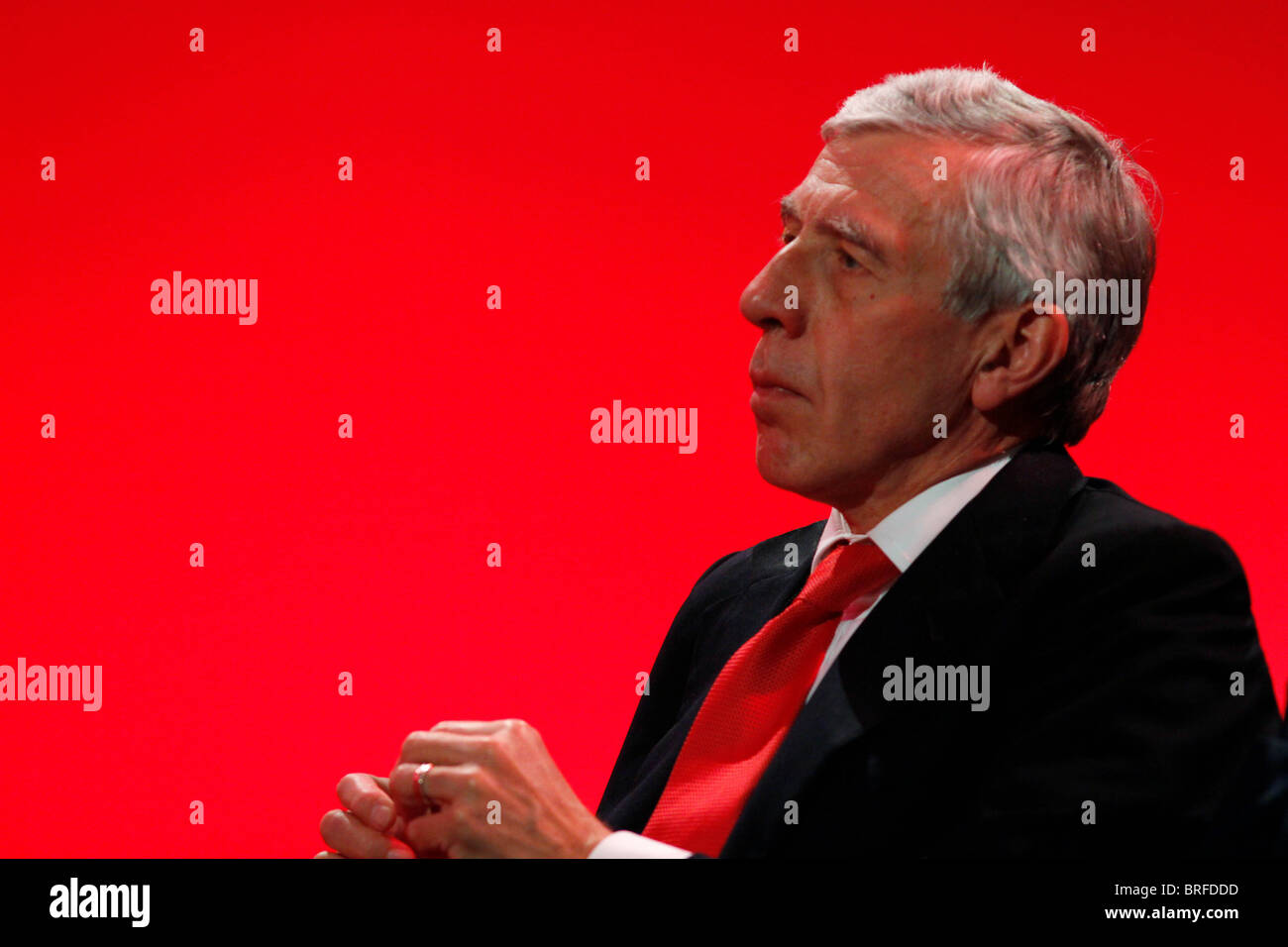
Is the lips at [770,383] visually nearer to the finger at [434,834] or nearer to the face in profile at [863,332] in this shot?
the face in profile at [863,332]

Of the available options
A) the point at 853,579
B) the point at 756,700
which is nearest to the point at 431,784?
the point at 756,700

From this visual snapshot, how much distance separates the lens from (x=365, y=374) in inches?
90.0

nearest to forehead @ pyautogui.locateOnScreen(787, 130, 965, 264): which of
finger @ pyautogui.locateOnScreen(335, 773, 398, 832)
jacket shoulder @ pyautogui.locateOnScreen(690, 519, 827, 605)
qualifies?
jacket shoulder @ pyautogui.locateOnScreen(690, 519, 827, 605)

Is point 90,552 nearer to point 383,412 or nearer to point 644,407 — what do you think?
point 383,412

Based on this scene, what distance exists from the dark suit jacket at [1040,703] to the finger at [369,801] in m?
0.34

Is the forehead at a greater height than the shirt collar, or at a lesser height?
greater

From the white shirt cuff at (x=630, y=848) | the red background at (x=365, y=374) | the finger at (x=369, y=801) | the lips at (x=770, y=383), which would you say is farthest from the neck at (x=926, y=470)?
the red background at (x=365, y=374)

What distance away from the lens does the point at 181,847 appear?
2.26 m

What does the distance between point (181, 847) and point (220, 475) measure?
2.19ft

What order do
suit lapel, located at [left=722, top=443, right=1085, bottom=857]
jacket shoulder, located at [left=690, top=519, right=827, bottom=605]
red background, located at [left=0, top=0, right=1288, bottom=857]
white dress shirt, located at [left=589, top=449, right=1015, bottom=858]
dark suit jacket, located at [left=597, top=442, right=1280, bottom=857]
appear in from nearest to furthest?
dark suit jacket, located at [left=597, top=442, right=1280, bottom=857], suit lapel, located at [left=722, top=443, right=1085, bottom=857], white dress shirt, located at [left=589, top=449, right=1015, bottom=858], jacket shoulder, located at [left=690, top=519, right=827, bottom=605], red background, located at [left=0, top=0, right=1288, bottom=857]

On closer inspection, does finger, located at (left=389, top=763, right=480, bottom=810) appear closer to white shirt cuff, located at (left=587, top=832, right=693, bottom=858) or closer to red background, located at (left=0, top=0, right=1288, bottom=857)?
white shirt cuff, located at (left=587, top=832, right=693, bottom=858)

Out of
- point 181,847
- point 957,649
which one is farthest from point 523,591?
point 957,649

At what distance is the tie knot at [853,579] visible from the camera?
127 cm

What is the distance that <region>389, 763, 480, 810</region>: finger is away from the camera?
3.74ft
